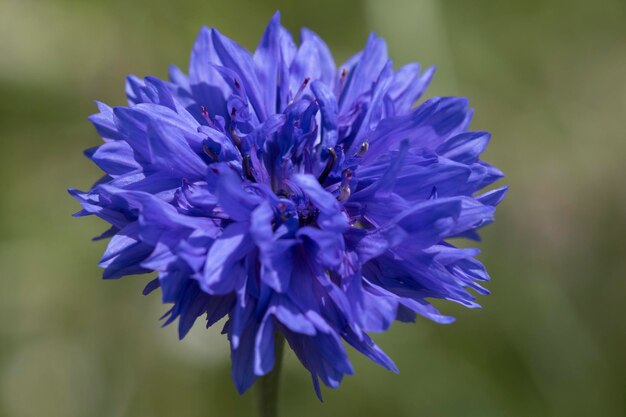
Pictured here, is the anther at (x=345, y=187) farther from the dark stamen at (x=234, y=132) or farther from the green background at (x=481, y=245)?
the green background at (x=481, y=245)

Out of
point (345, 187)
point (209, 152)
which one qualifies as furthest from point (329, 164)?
point (209, 152)

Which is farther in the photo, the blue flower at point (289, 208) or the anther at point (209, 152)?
the anther at point (209, 152)

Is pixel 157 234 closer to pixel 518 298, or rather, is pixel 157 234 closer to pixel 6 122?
pixel 518 298

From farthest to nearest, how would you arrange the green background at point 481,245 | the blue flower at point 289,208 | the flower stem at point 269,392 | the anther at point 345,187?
1. the green background at point 481,245
2. the flower stem at point 269,392
3. the anther at point 345,187
4. the blue flower at point 289,208

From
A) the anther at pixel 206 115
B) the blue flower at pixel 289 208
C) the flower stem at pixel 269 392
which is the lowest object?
the flower stem at pixel 269 392

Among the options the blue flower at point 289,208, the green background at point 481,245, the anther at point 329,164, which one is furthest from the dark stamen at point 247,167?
the green background at point 481,245

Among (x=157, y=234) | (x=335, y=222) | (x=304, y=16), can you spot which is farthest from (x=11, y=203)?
(x=335, y=222)

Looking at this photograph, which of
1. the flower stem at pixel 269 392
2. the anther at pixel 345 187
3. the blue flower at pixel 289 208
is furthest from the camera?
the flower stem at pixel 269 392

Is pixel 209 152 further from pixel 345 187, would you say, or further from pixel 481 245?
pixel 481 245
